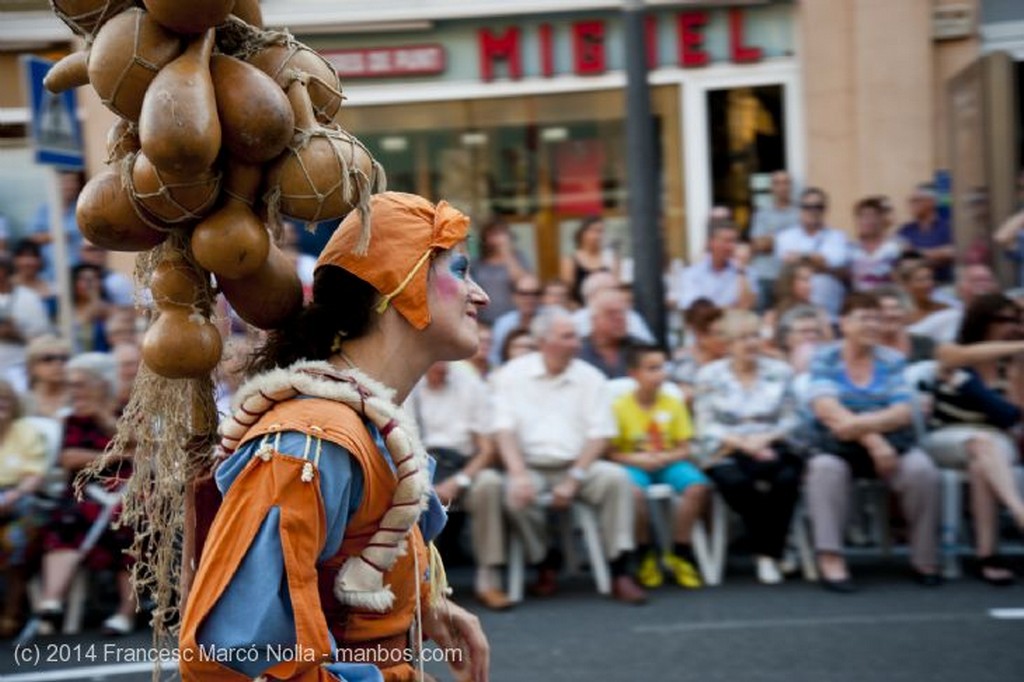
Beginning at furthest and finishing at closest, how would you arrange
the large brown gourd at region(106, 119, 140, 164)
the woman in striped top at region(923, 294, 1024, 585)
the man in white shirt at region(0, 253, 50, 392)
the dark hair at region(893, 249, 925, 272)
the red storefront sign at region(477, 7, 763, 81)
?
the red storefront sign at region(477, 7, 763, 81) → the dark hair at region(893, 249, 925, 272) → the man in white shirt at region(0, 253, 50, 392) → the woman in striped top at region(923, 294, 1024, 585) → the large brown gourd at region(106, 119, 140, 164)

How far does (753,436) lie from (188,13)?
6.66 m

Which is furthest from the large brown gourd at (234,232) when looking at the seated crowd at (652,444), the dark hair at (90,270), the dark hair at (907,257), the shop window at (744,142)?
the shop window at (744,142)

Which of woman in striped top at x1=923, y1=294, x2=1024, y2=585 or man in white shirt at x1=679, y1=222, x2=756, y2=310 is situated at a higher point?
man in white shirt at x1=679, y1=222, x2=756, y2=310

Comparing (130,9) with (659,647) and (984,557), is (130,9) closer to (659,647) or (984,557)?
(659,647)

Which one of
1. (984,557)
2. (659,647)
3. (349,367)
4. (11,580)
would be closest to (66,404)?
(11,580)

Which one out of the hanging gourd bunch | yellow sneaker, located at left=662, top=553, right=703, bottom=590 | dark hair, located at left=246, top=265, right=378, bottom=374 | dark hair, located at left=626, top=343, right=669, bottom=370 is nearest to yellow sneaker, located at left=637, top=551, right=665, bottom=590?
yellow sneaker, located at left=662, top=553, right=703, bottom=590

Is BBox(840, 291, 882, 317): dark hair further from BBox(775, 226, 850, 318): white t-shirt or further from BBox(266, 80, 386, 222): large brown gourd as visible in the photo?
BBox(266, 80, 386, 222): large brown gourd

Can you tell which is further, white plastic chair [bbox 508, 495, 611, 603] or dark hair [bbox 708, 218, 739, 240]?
dark hair [bbox 708, 218, 739, 240]

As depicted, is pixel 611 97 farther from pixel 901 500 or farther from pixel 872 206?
pixel 901 500

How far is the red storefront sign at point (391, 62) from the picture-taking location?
14617 mm

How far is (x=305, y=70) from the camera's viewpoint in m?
2.50

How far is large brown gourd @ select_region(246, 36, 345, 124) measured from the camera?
2453mm

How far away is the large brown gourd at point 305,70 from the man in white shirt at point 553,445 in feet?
19.0

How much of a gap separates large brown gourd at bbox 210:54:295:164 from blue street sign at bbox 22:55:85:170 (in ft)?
23.5
